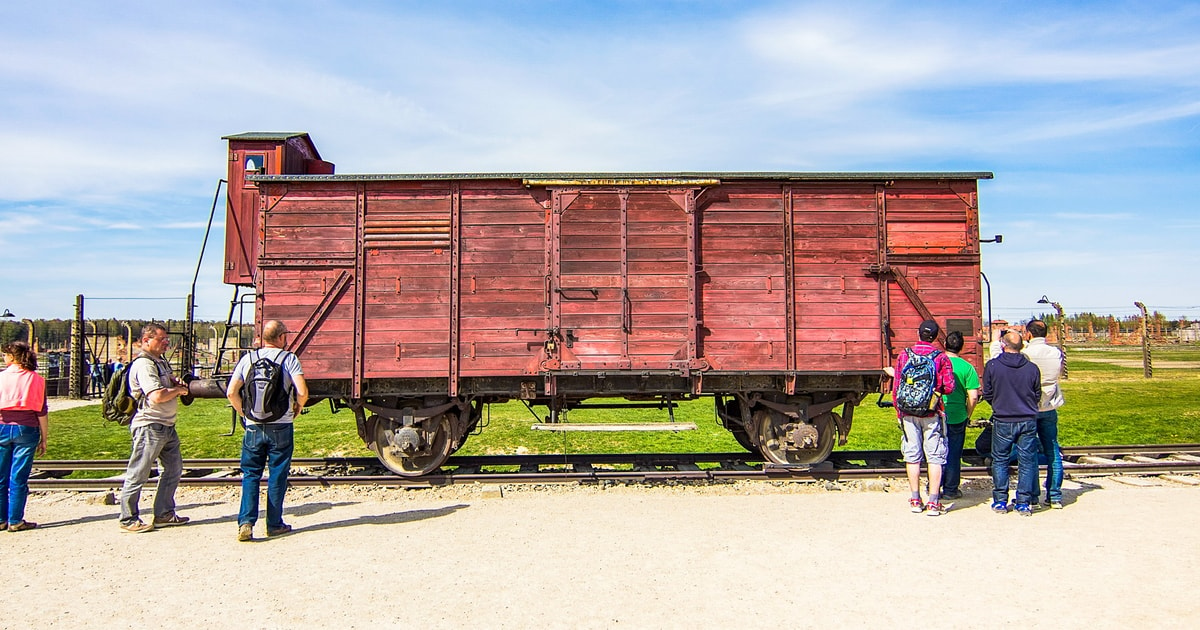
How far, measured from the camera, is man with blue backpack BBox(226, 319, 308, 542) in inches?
259

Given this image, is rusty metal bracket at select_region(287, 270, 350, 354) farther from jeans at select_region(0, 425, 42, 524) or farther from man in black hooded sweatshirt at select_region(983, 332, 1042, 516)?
man in black hooded sweatshirt at select_region(983, 332, 1042, 516)

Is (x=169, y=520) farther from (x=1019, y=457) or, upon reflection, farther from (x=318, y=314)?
(x=1019, y=457)

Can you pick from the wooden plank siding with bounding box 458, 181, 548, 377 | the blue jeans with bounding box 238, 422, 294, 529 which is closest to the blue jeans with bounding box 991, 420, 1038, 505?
the wooden plank siding with bounding box 458, 181, 548, 377

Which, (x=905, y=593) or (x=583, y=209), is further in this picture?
(x=583, y=209)

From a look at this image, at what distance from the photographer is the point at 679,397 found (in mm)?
9836

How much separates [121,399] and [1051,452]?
31.8ft

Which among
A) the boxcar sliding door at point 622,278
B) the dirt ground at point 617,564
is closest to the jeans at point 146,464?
the dirt ground at point 617,564

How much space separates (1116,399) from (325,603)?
21.2 meters

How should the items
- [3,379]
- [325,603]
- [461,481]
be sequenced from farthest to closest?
1. [461,481]
2. [3,379]
3. [325,603]

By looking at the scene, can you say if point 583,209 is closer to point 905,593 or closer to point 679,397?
point 679,397

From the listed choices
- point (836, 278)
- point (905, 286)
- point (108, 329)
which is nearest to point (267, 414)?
point (836, 278)

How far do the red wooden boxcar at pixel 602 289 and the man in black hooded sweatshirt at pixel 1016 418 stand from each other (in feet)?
6.18

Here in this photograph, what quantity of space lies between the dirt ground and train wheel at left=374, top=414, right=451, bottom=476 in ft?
3.15

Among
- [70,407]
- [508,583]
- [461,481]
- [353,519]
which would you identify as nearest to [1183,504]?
[508,583]
